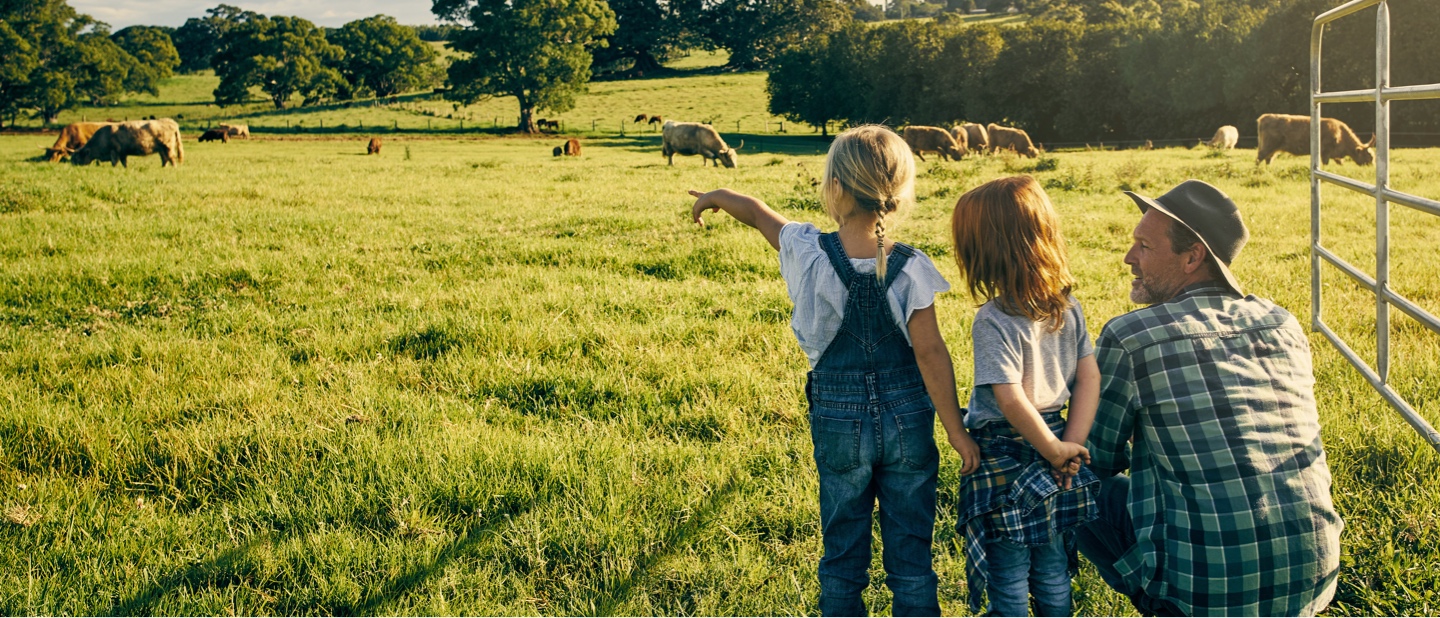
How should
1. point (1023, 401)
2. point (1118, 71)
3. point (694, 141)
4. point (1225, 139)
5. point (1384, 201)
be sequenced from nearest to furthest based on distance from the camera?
1. point (1023, 401)
2. point (1384, 201)
3. point (694, 141)
4. point (1225, 139)
5. point (1118, 71)

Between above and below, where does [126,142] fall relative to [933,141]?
above

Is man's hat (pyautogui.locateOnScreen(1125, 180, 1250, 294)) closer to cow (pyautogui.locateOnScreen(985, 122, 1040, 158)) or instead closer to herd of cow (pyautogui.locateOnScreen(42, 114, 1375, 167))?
herd of cow (pyautogui.locateOnScreen(42, 114, 1375, 167))

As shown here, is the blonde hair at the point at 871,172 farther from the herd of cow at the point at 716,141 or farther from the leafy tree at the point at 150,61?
the leafy tree at the point at 150,61

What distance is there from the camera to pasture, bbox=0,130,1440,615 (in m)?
3.16

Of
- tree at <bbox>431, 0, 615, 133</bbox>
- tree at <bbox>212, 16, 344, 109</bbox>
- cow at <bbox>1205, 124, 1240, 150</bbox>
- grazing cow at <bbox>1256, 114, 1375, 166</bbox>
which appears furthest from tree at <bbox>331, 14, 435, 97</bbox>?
grazing cow at <bbox>1256, 114, 1375, 166</bbox>

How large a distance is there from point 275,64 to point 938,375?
260 ft

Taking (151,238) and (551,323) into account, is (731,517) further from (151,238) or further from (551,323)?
(151,238)

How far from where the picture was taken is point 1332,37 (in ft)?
118

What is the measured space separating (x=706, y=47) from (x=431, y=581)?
92.5 meters

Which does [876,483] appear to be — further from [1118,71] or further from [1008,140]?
[1118,71]

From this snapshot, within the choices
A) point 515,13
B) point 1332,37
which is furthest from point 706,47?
point 1332,37

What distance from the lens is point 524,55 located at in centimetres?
5516

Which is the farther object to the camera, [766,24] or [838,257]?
[766,24]

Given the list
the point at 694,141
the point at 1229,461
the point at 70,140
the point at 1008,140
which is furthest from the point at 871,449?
the point at 1008,140
